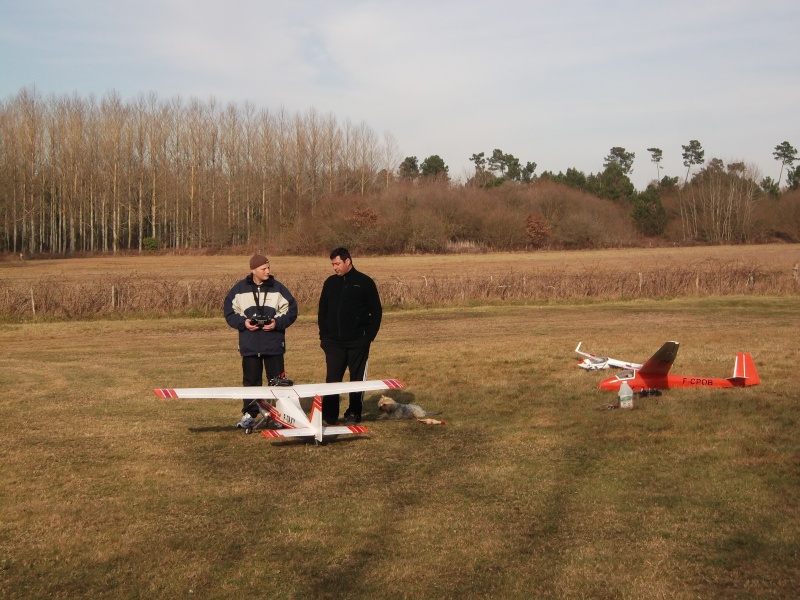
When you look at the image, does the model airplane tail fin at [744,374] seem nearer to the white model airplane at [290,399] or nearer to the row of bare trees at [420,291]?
the white model airplane at [290,399]

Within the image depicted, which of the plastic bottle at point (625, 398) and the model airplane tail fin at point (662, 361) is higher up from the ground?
the model airplane tail fin at point (662, 361)

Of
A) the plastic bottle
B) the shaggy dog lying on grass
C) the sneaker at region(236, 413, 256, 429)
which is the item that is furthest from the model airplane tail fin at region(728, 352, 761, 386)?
the sneaker at region(236, 413, 256, 429)

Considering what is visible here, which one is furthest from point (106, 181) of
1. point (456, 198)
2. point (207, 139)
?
point (456, 198)

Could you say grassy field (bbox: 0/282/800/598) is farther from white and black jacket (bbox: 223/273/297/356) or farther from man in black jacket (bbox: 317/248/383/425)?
white and black jacket (bbox: 223/273/297/356)

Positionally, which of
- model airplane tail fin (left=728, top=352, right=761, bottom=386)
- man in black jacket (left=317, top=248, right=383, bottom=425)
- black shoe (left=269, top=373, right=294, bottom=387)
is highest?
man in black jacket (left=317, top=248, right=383, bottom=425)

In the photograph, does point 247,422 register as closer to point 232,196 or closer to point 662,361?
point 662,361

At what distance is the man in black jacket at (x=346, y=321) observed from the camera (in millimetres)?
9578

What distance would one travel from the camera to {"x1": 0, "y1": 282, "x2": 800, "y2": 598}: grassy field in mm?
5285

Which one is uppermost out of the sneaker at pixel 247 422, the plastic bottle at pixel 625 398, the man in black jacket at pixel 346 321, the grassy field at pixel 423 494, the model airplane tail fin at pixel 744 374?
the man in black jacket at pixel 346 321

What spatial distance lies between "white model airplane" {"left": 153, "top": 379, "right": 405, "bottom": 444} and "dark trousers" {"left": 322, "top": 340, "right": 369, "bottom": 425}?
1.41ft

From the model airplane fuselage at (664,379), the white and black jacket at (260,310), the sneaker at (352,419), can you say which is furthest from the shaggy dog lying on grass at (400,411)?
the model airplane fuselage at (664,379)

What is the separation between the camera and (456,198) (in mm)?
84188

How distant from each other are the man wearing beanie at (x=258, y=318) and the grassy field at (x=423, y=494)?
0.79 meters

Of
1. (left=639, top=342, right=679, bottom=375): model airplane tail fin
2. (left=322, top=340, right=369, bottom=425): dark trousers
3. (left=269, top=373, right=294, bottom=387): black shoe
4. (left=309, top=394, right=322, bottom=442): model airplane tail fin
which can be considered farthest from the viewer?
(left=639, top=342, right=679, bottom=375): model airplane tail fin
